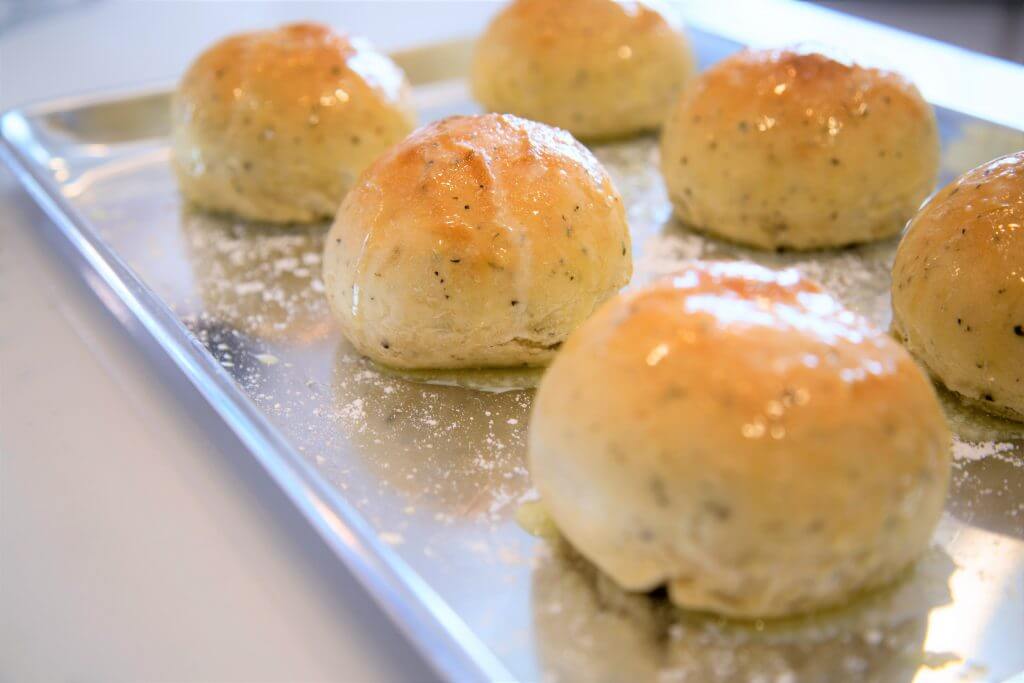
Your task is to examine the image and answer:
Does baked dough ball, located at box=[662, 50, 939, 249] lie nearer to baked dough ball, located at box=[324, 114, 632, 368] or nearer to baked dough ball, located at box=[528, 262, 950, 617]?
baked dough ball, located at box=[324, 114, 632, 368]

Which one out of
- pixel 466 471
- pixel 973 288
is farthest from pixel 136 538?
pixel 973 288

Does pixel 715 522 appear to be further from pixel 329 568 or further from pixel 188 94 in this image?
pixel 188 94

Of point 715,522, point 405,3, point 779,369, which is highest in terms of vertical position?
point 779,369

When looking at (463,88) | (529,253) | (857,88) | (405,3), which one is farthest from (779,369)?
(405,3)

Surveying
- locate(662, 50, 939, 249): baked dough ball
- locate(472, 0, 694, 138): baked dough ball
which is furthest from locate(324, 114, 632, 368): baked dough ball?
locate(472, 0, 694, 138): baked dough ball

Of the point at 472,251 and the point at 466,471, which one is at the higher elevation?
the point at 472,251

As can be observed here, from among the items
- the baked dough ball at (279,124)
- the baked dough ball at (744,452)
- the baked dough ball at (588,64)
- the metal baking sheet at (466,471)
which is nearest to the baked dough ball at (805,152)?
the metal baking sheet at (466,471)

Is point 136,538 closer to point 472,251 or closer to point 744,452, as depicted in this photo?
point 472,251

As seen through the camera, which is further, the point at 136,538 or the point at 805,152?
the point at 805,152
